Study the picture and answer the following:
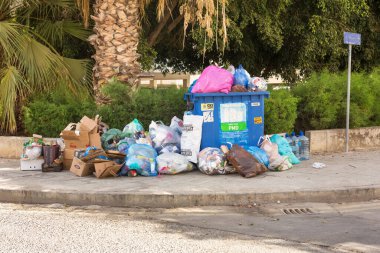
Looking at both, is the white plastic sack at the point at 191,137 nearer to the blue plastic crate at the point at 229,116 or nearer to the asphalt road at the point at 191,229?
the blue plastic crate at the point at 229,116

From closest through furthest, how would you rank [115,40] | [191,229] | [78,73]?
[191,229]
[115,40]
[78,73]

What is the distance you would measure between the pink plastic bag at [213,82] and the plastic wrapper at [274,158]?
1.06 meters

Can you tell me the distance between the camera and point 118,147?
9906mm

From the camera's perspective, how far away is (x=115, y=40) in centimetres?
1163

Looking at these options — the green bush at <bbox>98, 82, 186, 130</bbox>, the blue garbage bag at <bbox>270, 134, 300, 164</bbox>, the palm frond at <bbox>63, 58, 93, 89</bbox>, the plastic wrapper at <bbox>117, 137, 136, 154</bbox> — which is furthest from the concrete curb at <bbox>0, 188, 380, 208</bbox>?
the palm frond at <bbox>63, 58, 93, 89</bbox>

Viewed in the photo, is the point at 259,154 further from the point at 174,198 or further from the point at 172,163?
the point at 174,198

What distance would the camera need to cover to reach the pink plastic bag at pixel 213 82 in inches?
395

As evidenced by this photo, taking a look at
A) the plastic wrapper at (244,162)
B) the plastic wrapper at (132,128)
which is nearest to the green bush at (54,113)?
the plastic wrapper at (132,128)

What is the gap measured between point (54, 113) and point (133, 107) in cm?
143

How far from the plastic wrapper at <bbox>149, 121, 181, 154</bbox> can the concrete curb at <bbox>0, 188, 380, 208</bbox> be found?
6.26 feet

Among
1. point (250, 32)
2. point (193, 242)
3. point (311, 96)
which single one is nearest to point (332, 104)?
point (311, 96)

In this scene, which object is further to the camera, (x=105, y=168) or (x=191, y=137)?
(x=191, y=137)

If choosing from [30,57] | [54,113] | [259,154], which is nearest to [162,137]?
[259,154]

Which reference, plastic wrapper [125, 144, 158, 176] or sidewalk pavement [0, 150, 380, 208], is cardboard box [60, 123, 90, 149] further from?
plastic wrapper [125, 144, 158, 176]
